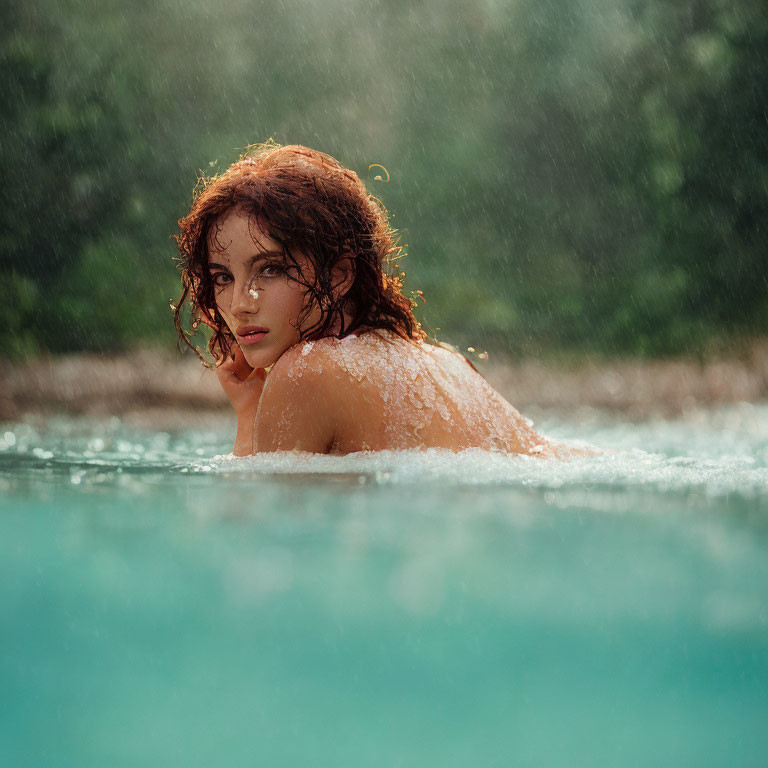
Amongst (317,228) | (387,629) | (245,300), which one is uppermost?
(317,228)

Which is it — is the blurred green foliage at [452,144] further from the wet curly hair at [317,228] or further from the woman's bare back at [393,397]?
the woman's bare back at [393,397]

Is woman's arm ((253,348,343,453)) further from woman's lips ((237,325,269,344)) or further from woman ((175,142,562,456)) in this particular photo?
woman's lips ((237,325,269,344))

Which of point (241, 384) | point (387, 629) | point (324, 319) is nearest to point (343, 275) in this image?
point (324, 319)

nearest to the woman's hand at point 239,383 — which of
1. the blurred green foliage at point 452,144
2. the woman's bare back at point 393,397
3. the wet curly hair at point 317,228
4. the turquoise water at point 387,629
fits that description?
the wet curly hair at point 317,228

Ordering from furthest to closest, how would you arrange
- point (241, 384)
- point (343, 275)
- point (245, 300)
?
point (241, 384) < point (343, 275) < point (245, 300)

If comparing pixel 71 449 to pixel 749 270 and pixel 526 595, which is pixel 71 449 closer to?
pixel 526 595

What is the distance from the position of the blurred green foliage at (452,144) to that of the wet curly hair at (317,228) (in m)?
5.96

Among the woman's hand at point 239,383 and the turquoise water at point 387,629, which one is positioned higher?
the woman's hand at point 239,383

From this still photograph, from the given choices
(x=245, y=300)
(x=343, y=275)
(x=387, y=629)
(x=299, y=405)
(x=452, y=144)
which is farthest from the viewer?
(x=452, y=144)

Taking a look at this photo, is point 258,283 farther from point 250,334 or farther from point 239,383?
point 239,383

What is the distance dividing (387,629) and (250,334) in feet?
4.00

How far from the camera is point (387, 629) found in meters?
1.10

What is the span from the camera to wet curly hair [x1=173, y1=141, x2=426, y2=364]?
215 cm

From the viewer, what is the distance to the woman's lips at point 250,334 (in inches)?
86.4
